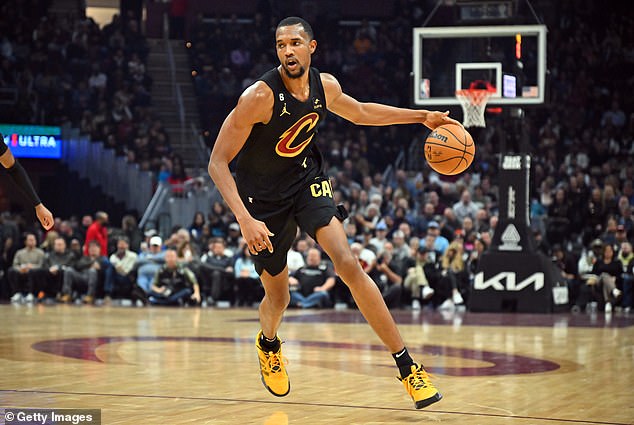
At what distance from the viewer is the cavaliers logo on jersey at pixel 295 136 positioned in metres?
5.93

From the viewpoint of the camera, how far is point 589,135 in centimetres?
2200

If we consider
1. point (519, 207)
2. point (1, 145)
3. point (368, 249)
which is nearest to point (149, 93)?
point (368, 249)

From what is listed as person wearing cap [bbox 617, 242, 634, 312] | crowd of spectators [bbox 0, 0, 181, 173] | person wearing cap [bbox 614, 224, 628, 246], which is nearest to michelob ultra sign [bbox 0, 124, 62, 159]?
crowd of spectators [bbox 0, 0, 181, 173]

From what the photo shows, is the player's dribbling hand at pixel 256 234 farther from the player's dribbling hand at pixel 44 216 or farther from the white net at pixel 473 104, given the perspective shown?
the white net at pixel 473 104

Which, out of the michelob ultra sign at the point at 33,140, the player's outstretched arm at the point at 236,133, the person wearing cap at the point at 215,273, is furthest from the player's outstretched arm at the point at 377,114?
the michelob ultra sign at the point at 33,140

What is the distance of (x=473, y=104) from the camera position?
14734mm

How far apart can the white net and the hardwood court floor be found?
2.90 meters

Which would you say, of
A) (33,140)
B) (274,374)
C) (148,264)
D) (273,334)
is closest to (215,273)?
(148,264)

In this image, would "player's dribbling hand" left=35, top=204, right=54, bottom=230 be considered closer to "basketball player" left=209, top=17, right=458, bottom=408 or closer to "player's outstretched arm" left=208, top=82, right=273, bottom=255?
"basketball player" left=209, top=17, right=458, bottom=408

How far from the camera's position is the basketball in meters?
6.28

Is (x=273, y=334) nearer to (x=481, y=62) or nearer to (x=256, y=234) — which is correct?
(x=256, y=234)

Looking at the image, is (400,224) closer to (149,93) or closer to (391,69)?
(391,69)

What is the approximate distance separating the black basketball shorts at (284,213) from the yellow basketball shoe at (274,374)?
0.60m

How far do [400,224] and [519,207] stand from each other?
3.56 meters
